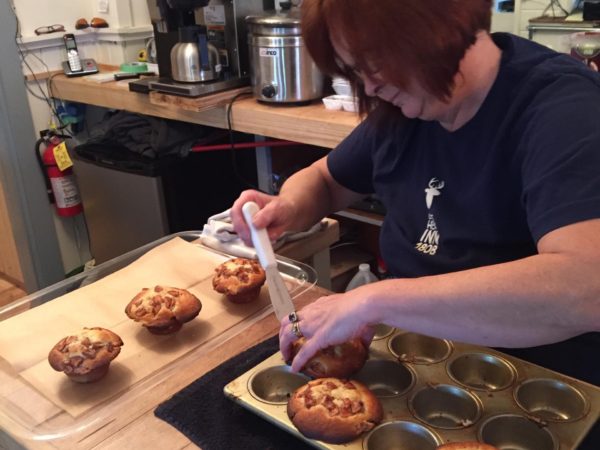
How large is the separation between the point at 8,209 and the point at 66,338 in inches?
79.5

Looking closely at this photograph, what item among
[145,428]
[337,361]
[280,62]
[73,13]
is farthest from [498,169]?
[73,13]

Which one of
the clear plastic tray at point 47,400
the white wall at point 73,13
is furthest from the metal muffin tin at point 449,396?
the white wall at point 73,13

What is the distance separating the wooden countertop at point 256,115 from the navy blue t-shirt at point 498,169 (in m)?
0.61

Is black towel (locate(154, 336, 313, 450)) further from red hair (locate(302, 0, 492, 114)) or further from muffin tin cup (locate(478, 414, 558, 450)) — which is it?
red hair (locate(302, 0, 492, 114))

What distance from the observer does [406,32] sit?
31.2 inches

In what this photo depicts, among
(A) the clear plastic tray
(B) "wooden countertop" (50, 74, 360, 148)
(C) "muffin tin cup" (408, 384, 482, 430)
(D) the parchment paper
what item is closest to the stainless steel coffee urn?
(B) "wooden countertop" (50, 74, 360, 148)

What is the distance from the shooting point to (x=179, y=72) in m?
2.11

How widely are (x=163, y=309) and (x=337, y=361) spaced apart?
0.31 m

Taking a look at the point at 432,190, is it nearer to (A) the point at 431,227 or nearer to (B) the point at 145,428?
(A) the point at 431,227

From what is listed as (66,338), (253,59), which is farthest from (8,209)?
(66,338)

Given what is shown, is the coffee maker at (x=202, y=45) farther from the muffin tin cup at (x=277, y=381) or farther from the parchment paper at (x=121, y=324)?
the muffin tin cup at (x=277, y=381)

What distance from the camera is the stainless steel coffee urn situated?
6.32 feet

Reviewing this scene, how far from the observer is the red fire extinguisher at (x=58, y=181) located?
269 centimetres

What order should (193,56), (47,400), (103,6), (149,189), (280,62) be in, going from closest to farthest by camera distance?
(47,400), (280,62), (193,56), (149,189), (103,6)
